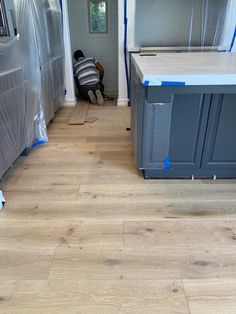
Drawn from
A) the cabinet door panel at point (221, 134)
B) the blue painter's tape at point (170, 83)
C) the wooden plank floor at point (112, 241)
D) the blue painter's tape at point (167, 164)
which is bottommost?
the wooden plank floor at point (112, 241)

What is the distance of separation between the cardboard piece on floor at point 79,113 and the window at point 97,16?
1.37 metres

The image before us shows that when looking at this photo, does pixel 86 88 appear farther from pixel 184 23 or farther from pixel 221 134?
pixel 221 134

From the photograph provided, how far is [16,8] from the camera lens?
6.20ft

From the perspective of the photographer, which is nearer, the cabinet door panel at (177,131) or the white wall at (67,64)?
the cabinet door panel at (177,131)

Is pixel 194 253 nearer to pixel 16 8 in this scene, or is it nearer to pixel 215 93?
pixel 215 93

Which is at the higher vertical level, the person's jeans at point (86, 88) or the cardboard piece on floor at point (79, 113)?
the person's jeans at point (86, 88)

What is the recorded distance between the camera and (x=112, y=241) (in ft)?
4.58

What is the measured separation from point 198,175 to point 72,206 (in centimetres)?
102

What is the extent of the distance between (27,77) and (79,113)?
1450 millimetres

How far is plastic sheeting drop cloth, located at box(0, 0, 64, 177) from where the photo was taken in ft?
5.79

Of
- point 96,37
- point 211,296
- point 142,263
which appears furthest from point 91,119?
point 211,296

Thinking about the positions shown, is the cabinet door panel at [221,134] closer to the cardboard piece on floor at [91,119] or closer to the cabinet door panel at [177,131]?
the cabinet door panel at [177,131]

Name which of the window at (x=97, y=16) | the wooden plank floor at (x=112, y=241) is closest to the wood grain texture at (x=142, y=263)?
the wooden plank floor at (x=112, y=241)

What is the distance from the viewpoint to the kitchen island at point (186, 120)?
1.52 meters
